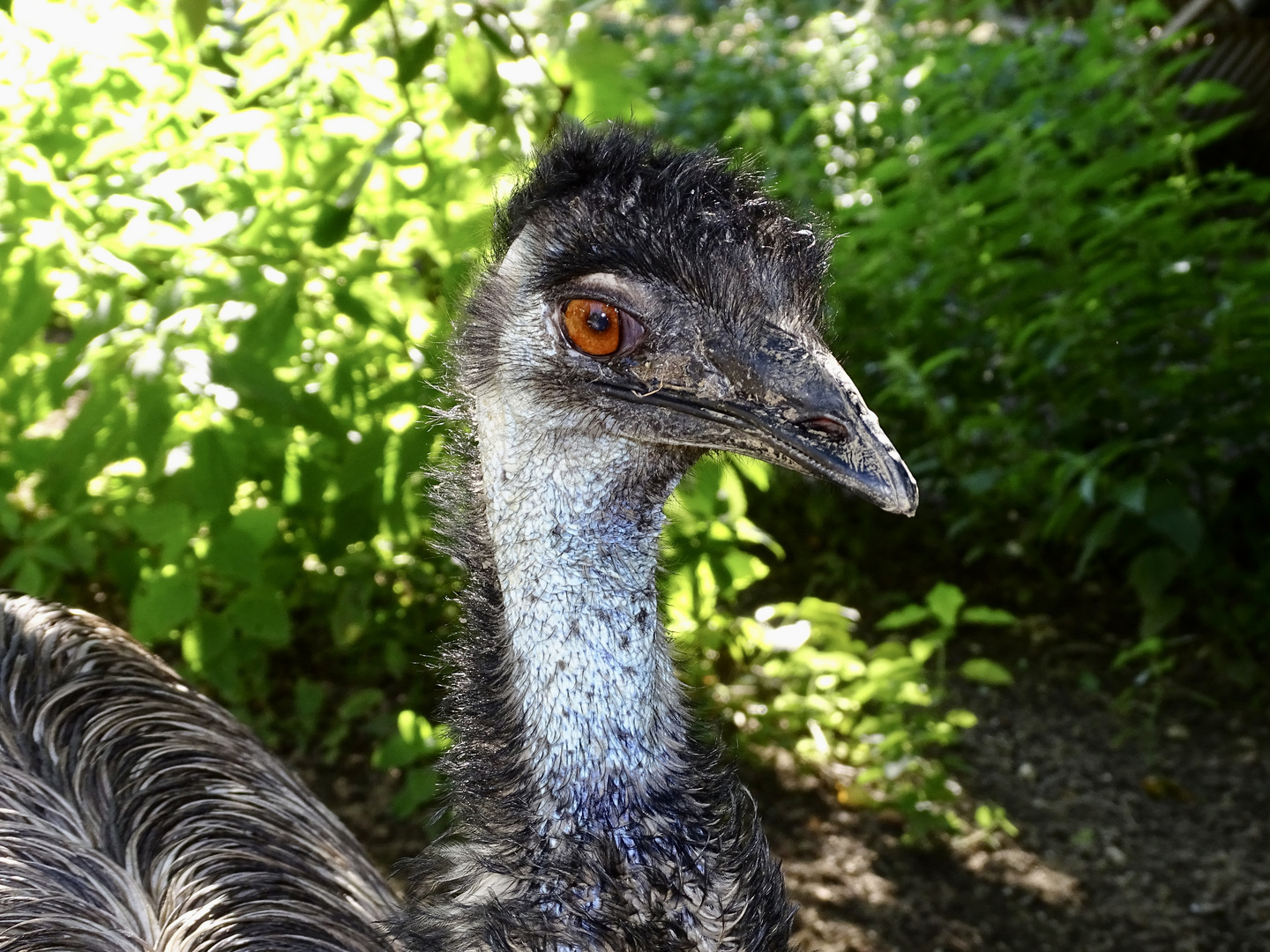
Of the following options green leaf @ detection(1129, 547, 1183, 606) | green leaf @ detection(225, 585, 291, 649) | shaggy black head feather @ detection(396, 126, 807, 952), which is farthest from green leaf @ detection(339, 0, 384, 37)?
green leaf @ detection(1129, 547, 1183, 606)

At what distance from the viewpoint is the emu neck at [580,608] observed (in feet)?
5.05

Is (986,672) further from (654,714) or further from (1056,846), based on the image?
(654,714)

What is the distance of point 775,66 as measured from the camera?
25.7 feet

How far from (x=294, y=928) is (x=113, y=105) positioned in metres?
1.97

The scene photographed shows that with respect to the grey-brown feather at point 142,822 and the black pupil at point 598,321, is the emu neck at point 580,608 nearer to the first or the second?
the black pupil at point 598,321

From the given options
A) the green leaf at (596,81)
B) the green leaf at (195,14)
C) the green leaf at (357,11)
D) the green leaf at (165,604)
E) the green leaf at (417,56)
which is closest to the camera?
the green leaf at (195,14)

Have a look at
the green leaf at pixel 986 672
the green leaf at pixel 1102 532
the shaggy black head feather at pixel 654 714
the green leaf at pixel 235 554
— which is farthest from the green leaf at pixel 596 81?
the green leaf at pixel 1102 532

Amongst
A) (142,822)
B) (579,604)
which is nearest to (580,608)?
(579,604)

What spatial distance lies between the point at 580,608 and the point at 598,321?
13.6 inches

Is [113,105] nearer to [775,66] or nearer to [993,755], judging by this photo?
[993,755]

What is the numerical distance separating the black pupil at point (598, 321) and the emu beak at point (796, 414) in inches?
2.8

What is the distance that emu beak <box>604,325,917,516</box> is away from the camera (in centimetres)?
141

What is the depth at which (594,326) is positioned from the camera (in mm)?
1606

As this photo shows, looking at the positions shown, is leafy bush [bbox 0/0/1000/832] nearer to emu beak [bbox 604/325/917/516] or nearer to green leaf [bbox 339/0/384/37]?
green leaf [bbox 339/0/384/37]
